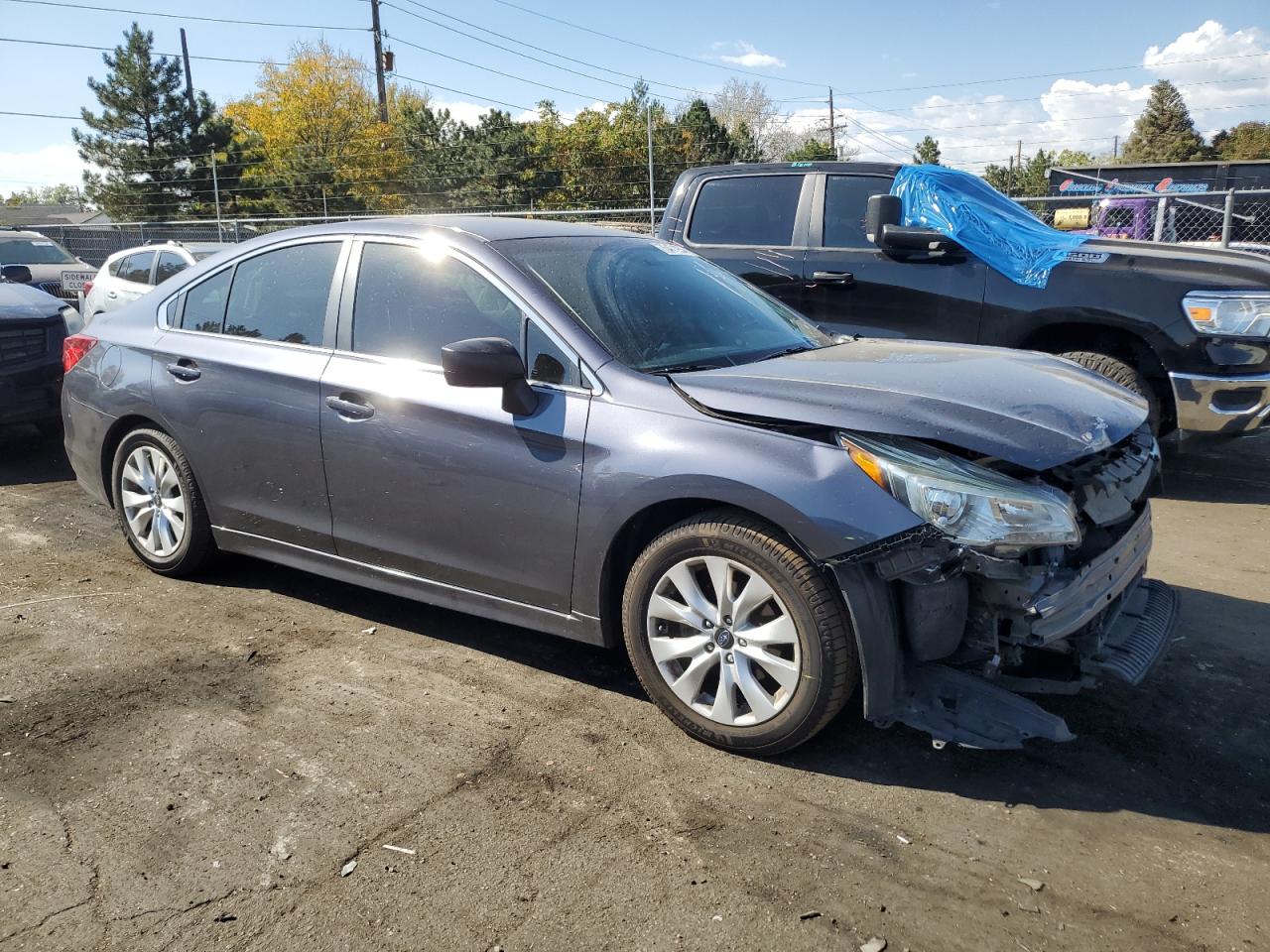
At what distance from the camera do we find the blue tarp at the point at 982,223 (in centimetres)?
634

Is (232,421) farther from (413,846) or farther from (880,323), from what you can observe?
(880,323)

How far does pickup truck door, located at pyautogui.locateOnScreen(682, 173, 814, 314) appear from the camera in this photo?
7020 millimetres

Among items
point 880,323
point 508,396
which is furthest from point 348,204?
point 508,396

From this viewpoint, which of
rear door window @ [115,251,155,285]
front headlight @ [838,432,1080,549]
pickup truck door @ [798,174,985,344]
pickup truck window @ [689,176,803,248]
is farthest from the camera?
rear door window @ [115,251,155,285]

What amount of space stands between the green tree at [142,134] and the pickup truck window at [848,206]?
155 feet

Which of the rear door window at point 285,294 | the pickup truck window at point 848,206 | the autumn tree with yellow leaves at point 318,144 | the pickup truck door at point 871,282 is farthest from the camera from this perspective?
the autumn tree with yellow leaves at point 318,144

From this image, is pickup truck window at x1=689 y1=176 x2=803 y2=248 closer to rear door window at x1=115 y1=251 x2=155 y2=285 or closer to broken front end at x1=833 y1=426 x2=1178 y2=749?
broken front end at x1=833 y1=426 x2=1178 y2=749

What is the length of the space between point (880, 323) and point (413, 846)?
16.5 ft

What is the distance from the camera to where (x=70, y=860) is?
2658mm

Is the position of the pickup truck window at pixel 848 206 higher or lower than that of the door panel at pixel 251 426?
higher

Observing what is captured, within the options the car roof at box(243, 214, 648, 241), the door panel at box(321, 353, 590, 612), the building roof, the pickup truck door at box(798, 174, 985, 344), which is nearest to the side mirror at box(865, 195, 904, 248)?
the pickup truck door at box(798, 174, 985, 344)

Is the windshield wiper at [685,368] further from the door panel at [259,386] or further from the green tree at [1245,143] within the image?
the green tree at [1245,143]

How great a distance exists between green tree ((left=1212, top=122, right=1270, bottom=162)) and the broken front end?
232 feet

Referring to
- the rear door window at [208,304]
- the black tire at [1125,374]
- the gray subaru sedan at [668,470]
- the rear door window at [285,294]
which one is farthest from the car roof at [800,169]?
the rear door window at [208,304]
